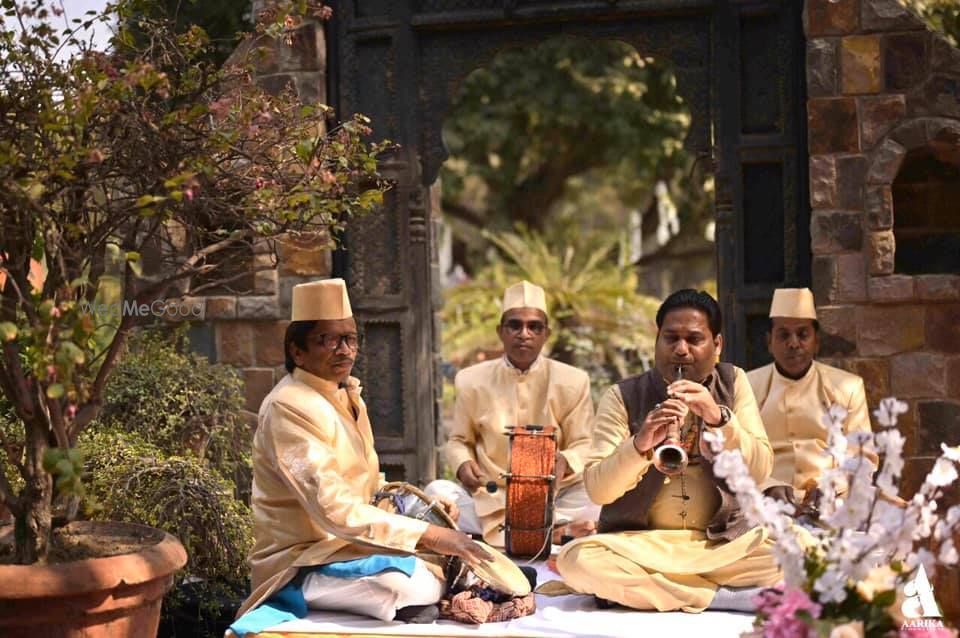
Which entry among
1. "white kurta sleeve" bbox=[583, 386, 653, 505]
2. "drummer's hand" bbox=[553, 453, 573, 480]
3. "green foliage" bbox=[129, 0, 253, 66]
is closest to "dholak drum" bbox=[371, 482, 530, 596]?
"white kurta sleeve" bbox=[583, 386, 653, 505]

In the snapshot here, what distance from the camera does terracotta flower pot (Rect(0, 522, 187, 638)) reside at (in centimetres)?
385

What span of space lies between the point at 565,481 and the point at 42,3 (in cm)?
364

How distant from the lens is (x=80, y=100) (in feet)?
12.1

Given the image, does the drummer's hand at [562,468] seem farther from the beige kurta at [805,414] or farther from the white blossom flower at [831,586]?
the white blossom flower at [831,586]

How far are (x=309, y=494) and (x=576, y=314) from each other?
7.42 meters

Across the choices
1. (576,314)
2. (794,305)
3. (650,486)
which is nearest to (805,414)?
(794,305)

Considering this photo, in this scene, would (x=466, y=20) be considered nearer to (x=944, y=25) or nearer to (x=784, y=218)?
(x=784, y=218)

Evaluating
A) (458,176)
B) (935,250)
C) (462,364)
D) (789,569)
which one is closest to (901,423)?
(935,250)

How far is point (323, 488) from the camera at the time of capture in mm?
4527

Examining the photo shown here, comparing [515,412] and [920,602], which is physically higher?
[515,412]

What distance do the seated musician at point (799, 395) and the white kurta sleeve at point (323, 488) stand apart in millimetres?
2249

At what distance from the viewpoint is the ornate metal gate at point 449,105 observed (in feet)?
23.3

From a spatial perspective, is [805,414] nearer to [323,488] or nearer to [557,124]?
[323,488]

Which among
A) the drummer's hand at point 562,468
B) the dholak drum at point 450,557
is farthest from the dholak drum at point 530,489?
the dholak drum at point 450,557
